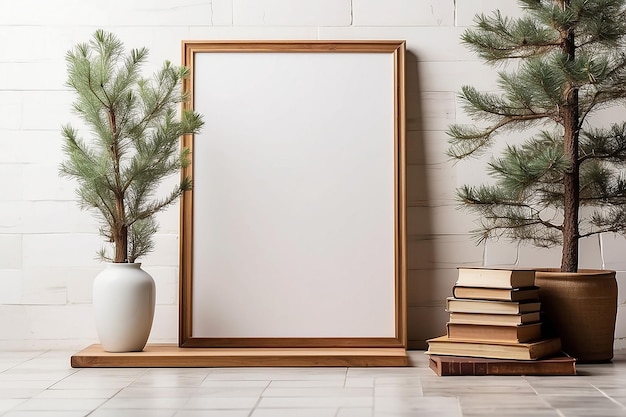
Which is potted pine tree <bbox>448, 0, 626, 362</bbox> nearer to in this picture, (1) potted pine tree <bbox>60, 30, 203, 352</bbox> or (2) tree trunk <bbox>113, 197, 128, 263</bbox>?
(1) potted pine tree <bbox>60, 30, 203, 352</bbox>

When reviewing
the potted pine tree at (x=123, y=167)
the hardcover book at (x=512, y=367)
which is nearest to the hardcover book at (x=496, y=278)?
the hardcover book at (x=512, y=367)

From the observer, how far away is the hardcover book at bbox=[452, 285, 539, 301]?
253 cm

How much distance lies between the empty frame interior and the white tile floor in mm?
375

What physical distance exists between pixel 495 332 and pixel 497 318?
0.04 m

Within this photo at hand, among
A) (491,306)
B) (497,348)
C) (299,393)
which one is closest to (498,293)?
(491,306)

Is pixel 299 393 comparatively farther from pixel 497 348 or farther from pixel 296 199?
pixel 296 199

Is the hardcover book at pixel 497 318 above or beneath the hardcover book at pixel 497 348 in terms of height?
above

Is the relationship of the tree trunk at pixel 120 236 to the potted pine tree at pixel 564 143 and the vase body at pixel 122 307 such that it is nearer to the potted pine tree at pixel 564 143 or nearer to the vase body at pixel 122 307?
the vase body at pixel 122 307

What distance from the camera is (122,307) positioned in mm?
2707

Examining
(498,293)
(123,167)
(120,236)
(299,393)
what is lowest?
(299,393)

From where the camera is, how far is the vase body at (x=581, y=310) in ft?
8.73

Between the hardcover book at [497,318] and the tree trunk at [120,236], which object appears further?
the tree trunk at [120,236]

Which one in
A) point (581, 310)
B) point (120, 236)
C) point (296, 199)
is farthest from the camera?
point (296, 199)

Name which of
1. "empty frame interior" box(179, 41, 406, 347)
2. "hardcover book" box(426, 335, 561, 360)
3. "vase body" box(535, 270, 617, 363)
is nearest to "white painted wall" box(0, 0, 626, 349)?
"empty frame interior" box(179, 41, 406, 347)
